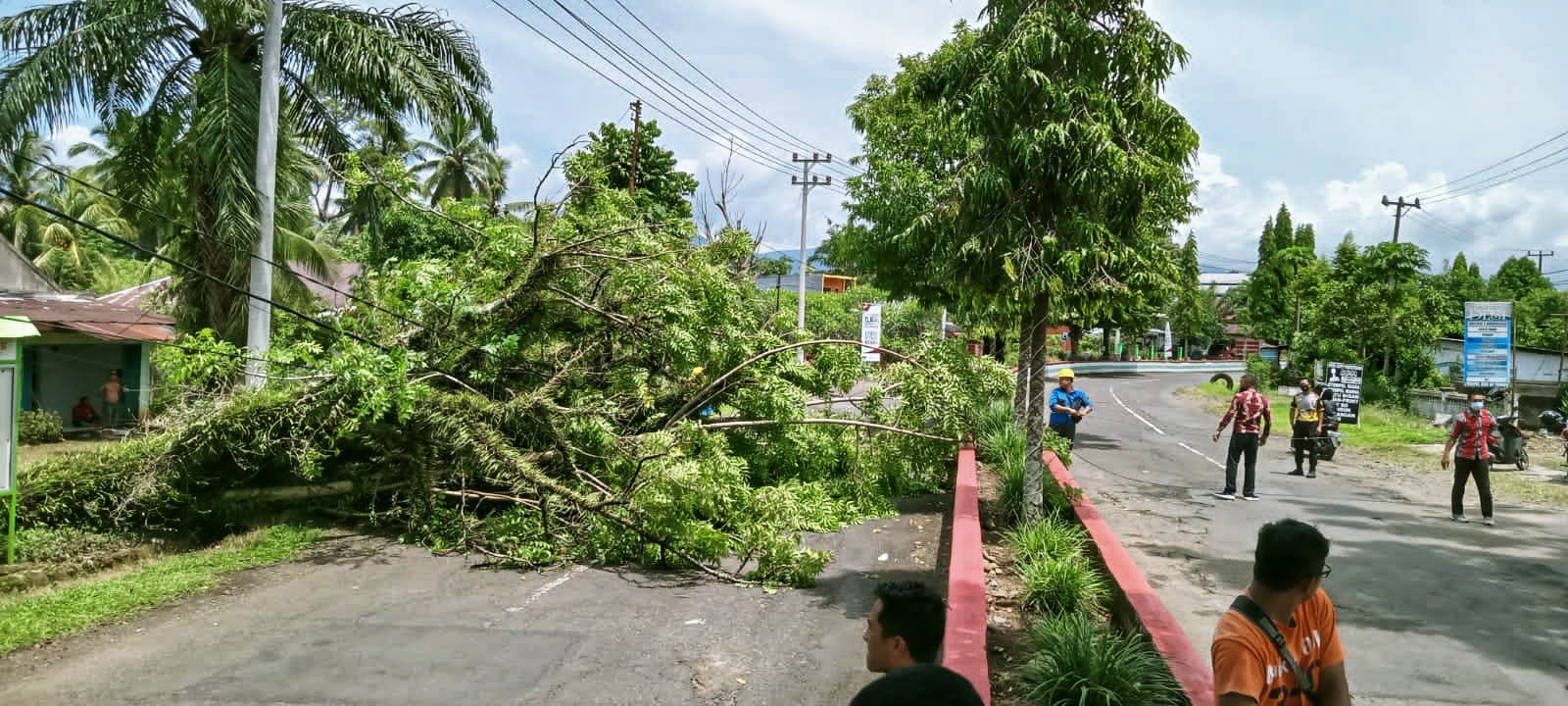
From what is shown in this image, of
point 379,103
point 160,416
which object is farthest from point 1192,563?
point 379,103

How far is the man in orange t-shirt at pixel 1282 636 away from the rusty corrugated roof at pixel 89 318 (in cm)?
1780

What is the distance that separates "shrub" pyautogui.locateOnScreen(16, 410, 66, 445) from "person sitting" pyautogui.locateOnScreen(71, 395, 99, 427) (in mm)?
1527

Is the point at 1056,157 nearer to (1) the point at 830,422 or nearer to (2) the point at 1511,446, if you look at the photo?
(1) the point at 830,422

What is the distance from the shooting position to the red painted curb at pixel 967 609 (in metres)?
4.81

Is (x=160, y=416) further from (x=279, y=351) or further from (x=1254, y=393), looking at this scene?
(x=1254, y=393)

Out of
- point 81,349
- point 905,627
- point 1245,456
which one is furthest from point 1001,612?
point 81,349

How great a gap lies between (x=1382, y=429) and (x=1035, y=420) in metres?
17.7

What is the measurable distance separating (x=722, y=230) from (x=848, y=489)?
147 inches

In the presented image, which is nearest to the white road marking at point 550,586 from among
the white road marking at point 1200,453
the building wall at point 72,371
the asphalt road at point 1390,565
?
the asphalt road at point 1390,565

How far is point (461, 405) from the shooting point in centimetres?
976

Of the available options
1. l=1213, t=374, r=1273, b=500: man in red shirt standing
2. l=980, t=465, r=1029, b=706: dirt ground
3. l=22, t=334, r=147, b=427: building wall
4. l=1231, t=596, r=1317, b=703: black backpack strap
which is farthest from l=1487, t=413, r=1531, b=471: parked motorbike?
l=22, t=334, r=147, b=427: building wall

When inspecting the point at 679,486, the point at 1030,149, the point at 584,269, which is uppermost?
the point at 1030,149

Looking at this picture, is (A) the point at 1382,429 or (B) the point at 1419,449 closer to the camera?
(B) the point at 1419,449

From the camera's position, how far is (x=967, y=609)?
225 inches
